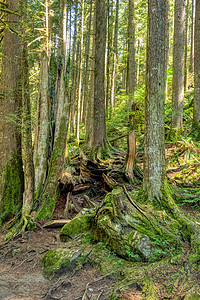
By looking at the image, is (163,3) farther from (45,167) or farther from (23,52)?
(45,167)

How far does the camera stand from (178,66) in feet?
39.3

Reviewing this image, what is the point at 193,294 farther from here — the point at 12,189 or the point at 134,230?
the point at 12,189

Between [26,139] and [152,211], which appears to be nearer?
[152,211]

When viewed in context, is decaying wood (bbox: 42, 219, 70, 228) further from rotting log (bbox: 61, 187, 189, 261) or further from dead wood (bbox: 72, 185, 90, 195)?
dead wood (bbox: 72, 185, 90, 195)

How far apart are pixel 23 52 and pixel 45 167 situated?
3.71 m

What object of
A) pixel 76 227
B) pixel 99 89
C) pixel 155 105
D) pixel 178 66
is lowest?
pixel 76 227

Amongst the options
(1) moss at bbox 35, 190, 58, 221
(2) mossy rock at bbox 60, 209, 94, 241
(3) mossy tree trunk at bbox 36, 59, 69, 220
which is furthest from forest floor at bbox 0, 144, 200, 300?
(3) mossy tree trunk at bbox 36, 59, 69, 220

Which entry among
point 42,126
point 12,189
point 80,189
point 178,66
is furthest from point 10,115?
point 178,66

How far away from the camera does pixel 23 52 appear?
7.07 m

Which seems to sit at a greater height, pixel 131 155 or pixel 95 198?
pixel 131 155

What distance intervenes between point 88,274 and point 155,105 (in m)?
3.87

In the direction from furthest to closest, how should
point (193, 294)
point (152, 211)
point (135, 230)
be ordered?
point (152, 211) < point (135, 230) < point (193, 294)

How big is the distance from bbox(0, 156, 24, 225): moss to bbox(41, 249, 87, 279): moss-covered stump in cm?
326

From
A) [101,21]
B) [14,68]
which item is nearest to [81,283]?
[14,68]
